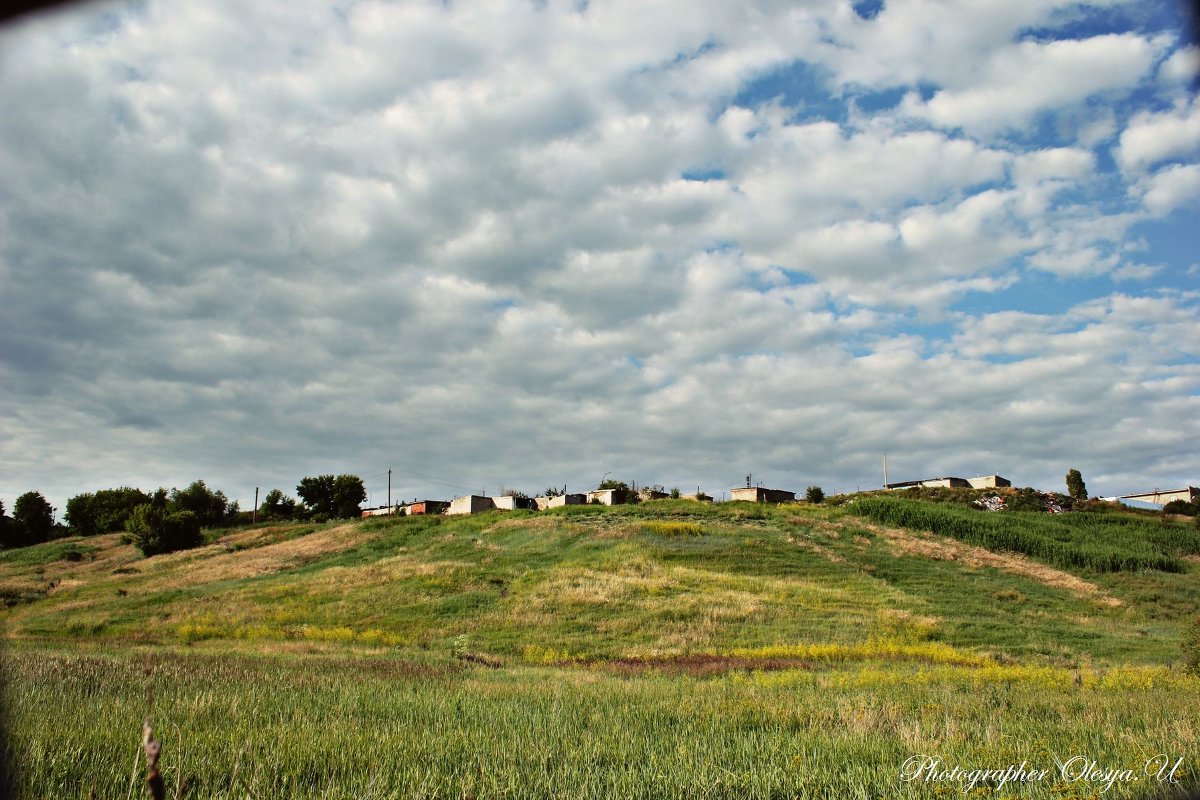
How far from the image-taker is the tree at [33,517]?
115863 mm

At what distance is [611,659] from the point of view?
27.6 metres

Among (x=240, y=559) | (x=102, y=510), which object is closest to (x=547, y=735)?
(x=240, y=559)

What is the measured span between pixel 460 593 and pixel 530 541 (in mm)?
17074

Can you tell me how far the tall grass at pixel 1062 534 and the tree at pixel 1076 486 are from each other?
26.2 meters

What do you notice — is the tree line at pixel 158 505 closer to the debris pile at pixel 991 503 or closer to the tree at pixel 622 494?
the tree at pixel 622 494

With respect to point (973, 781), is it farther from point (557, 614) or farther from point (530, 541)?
point (530, 541)

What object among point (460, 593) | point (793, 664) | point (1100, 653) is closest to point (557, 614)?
point (460, 593)

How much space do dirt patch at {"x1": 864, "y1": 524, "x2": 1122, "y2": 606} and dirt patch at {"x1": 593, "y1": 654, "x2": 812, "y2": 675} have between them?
29601mm

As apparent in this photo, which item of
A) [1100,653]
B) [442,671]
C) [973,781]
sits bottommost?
[1100,653]

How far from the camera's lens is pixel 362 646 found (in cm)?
3081

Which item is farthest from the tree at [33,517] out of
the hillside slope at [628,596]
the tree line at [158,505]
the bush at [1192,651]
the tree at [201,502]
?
the bush at [1192,651]

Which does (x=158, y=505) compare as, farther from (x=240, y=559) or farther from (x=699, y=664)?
(x=699, y=664)

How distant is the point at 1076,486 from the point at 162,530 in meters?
107

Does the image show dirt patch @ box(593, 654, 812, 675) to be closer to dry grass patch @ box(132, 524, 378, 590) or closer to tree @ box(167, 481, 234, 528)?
dry grass patch @ box(132, 524, 378, 590)
